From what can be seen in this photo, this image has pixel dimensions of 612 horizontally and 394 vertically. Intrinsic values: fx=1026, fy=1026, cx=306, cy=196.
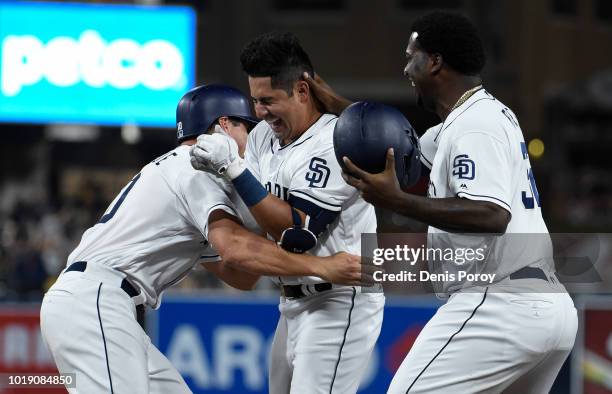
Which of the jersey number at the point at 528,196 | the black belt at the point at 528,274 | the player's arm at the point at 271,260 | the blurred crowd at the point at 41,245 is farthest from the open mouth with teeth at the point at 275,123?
the blurred crowd at the point at 41,245

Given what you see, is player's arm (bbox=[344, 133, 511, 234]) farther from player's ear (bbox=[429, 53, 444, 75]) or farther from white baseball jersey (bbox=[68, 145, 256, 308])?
white baseball jersey (bbox=[68, 145, 256, 308])

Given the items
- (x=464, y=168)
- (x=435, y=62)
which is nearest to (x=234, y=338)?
Result: (x=435, y=62)

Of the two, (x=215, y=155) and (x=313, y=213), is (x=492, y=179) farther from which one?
(x=215, y=155)

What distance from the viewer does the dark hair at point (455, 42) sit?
443cm

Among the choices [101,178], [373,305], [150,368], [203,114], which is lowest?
[101,178]

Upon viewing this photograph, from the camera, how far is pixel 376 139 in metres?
4.26

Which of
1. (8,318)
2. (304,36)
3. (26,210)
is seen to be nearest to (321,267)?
(8,318)

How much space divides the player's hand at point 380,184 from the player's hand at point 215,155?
0.61m

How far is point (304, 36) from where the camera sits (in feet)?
85.4

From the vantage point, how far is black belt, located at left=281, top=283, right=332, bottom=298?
474 cm

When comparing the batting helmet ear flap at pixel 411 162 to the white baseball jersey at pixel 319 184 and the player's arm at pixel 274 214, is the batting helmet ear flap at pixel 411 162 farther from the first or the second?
the player's arm at pixel 274 214

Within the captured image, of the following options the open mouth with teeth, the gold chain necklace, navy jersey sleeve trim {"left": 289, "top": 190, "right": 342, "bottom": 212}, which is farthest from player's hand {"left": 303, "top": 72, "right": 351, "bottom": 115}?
the gold chain necklace

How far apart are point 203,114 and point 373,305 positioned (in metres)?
1.22

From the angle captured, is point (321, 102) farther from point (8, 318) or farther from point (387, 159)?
point (8, 318)
